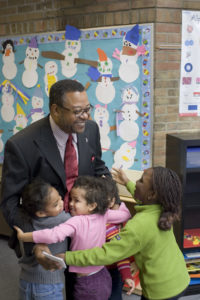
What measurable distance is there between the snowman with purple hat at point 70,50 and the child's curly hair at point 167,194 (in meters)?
1.97

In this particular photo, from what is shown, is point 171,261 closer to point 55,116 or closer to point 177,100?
point 55,116

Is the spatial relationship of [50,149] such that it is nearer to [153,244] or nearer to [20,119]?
[153,244]

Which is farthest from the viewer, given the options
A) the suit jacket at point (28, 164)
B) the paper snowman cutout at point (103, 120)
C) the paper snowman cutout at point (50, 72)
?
the paper snowman cutout at point (50, 72)

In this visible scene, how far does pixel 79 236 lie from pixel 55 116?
591 mm

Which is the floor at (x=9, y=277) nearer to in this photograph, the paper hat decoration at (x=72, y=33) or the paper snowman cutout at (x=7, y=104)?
the paper snowman cutout at (x=7, y=104)

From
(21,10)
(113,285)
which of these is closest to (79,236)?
(113,285)

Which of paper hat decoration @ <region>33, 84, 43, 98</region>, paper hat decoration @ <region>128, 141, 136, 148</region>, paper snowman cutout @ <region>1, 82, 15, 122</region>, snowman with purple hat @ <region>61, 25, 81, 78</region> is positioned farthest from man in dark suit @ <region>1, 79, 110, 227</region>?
paper snowman cutout @ <region>1, 82, 15, 122</region>

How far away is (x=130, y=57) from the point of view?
294 centimetres

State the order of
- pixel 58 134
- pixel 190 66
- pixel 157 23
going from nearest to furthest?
pixel 58 134 < pixel 157 23 < pixel 190 66

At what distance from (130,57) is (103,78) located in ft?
1.05

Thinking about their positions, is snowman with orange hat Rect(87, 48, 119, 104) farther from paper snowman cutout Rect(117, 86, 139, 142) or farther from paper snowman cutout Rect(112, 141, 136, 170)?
paper snowman cutout Rect(112, 141, 136, 170)

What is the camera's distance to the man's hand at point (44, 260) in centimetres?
140

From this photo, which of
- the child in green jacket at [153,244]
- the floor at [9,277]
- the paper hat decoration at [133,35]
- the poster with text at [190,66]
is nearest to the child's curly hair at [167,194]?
the child in green jacket at [153,244]

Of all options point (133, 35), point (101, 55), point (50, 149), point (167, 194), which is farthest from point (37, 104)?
point (167, 194)
